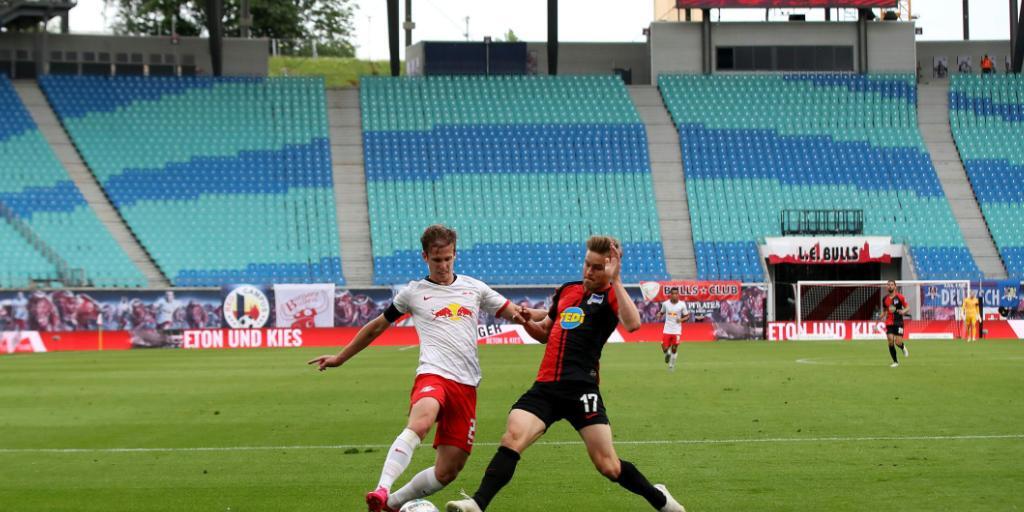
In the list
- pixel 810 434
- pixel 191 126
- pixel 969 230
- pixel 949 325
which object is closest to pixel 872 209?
pixel 969 230

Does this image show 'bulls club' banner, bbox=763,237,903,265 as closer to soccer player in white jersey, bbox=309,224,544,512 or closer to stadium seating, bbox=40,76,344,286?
stadium seating, bbox=40,76,344,286

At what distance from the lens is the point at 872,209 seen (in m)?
54.2

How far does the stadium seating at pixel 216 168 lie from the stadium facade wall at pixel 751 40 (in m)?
16.8

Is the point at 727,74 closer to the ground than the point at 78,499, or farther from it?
farther from it

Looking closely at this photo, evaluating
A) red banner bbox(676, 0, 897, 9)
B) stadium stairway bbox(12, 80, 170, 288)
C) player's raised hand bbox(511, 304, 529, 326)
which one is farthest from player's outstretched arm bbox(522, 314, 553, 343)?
red banner bbox(676, 0, 897, 9)

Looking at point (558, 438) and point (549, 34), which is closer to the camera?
point (558, 438)

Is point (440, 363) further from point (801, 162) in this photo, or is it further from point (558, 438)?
point (801, 162)

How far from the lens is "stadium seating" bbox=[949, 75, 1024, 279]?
53.8 metres

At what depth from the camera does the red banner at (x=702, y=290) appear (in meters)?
46.4

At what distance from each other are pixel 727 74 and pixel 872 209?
11.0 meters

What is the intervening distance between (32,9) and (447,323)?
52.0 m

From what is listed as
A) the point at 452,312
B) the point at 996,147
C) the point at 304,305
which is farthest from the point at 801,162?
the point at 452,312

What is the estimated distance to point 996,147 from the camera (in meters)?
57.9

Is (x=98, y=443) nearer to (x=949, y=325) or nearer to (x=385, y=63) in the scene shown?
(x=949, y=325)
